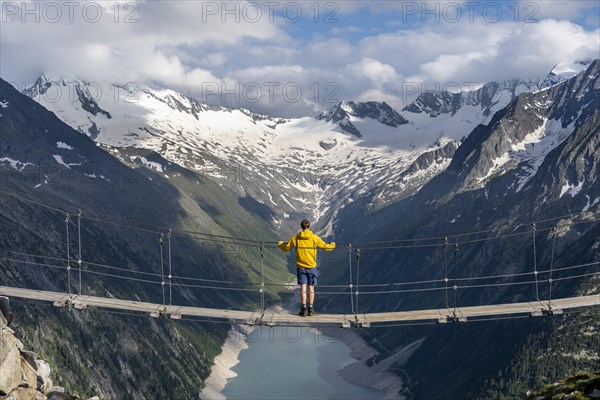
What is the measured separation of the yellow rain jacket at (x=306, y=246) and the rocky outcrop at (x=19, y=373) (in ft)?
37.8

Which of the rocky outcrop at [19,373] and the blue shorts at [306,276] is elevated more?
the blue shorts at [306,276]

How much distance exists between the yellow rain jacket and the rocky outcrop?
11528 millimetres

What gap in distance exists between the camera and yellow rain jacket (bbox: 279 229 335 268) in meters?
34.1

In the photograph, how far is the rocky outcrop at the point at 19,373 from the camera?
29344 mm

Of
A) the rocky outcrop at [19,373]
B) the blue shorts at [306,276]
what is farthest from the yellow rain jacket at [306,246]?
the rocky outcrop at [19,373]

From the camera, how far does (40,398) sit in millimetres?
31828

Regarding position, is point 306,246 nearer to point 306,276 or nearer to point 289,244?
point 289,244

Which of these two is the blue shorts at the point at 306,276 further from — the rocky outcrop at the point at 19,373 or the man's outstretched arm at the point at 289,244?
the rocky outcrop at the point at 19,373

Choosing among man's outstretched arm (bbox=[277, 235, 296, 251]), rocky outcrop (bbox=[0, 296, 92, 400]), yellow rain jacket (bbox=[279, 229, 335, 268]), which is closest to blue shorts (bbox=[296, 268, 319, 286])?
yellow rain jacket (bbox=[279, 229, 335, 268])

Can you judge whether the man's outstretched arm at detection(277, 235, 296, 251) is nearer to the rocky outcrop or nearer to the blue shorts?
the blue shorts

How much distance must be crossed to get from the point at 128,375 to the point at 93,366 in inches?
529

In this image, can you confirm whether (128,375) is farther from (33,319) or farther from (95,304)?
(95,304)

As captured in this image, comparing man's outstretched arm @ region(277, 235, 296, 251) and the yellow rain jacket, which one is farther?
the yellow rain jacket

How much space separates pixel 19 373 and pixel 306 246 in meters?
12.7
